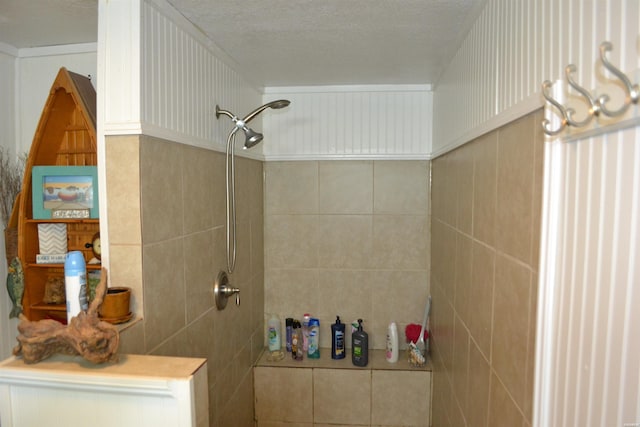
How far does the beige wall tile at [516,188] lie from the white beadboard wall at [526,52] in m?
0.05

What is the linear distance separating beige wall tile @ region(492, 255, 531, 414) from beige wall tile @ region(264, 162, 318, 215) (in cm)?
147

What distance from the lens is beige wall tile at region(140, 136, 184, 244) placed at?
3.90ft

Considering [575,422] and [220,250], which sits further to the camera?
[220,250]

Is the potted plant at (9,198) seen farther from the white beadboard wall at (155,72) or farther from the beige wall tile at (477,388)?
the beige wall tile at (477,388)

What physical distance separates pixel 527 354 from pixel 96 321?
0.98 metres

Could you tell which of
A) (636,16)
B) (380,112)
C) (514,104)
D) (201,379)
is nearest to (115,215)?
(201,379)

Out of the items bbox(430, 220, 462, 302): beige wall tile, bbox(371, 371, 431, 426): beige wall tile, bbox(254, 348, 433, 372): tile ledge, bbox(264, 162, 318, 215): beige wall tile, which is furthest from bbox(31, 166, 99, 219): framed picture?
bbox(371, 371, 431, 426): beige wall tile

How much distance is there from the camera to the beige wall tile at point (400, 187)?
7.68 ft

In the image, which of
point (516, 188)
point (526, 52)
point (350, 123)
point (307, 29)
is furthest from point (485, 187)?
point (350, 123)

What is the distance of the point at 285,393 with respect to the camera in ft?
7.44

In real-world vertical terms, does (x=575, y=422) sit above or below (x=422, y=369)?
above

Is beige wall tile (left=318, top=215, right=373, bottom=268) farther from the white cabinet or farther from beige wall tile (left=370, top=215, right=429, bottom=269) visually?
the white cabinet

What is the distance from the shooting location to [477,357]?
127 cm

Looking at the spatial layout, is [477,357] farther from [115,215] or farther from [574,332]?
[115,215]
